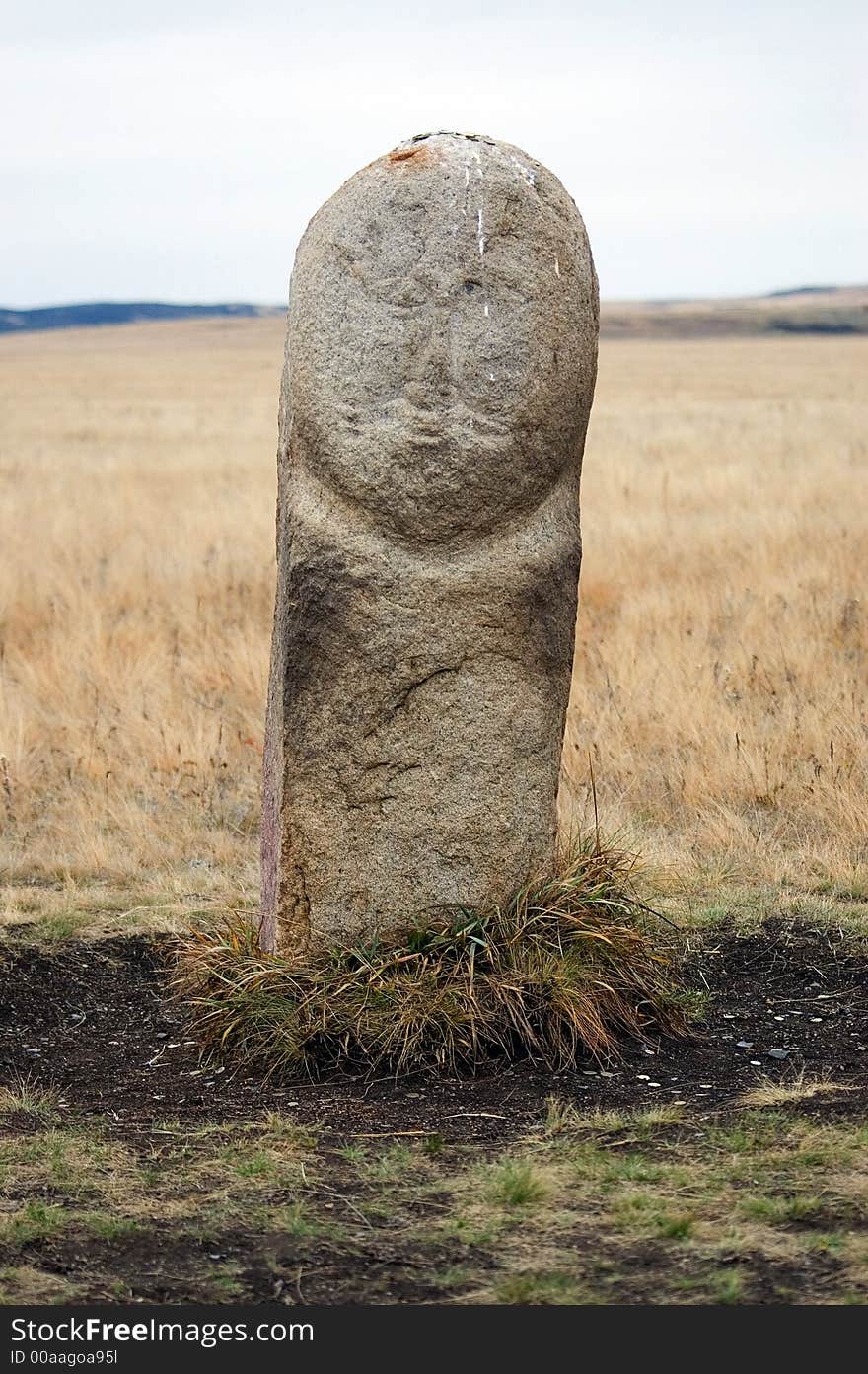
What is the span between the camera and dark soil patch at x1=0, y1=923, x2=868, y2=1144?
459 centimetres

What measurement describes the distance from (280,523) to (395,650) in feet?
1.84

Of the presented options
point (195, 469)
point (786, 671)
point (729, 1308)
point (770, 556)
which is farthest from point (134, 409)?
point (729, 1308)

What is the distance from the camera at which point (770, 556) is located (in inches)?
455

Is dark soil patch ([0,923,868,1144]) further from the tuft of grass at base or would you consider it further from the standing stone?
the standing stone

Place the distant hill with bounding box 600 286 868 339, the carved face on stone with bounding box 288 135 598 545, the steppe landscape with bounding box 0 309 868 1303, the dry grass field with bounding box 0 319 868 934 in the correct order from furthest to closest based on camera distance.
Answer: the distant hill with bounding box 600 286 868 339, the dry grass field with bounding box 0 319 868 934, the carved face on stone with bounding box 288 135 598 545, the steppe landscape with bounding box 0 309 868 1303

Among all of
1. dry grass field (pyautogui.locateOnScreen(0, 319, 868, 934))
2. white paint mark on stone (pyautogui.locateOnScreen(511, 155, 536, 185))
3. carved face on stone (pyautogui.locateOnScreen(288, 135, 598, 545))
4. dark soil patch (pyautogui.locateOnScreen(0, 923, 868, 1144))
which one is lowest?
dark soil patch (pyautogui.locateOnScreen(0, 923, 868, 1144))

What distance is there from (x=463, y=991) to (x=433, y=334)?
1877 mm

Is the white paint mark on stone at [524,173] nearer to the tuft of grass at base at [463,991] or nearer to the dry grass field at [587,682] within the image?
the tuft of grass at base at [463,991]

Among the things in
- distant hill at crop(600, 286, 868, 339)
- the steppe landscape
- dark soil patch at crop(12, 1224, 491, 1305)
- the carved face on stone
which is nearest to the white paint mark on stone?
the carved face on stone

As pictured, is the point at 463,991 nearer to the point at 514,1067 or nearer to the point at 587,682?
the point at 514,1067

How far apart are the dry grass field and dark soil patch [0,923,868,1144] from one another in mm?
363

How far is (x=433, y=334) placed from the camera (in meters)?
4.81

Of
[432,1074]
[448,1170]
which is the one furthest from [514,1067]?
[448,1170]

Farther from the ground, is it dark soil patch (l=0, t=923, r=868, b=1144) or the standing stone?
the standing stone
